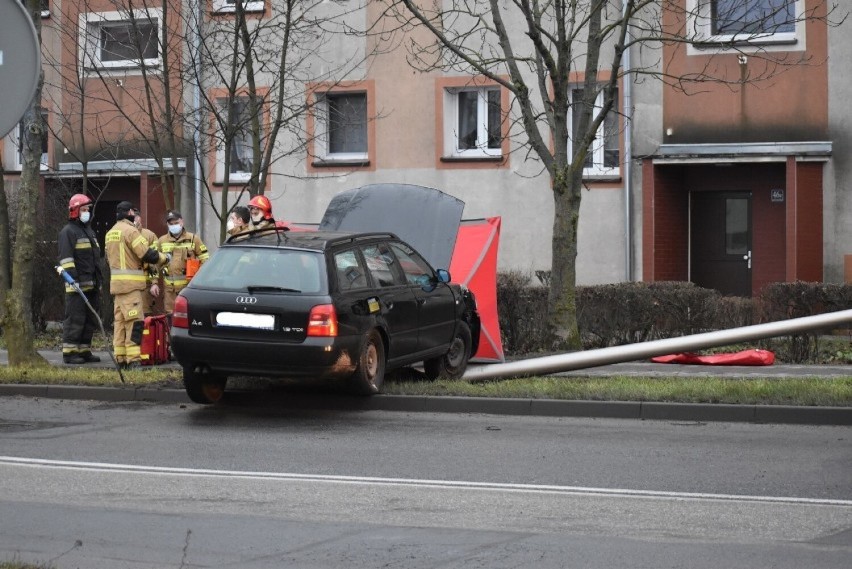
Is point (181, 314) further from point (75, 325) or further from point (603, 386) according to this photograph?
point (75, 325)

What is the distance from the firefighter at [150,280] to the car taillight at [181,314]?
3.61m

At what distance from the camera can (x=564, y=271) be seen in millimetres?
18250

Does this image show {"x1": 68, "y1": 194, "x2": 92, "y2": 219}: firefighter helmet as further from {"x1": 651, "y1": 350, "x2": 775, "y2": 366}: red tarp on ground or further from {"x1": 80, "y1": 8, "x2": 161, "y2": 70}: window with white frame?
{"x1": 80, "y1": 8, "x2": 161, "y2": 70}: window with white frame

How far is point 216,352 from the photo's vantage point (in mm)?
12539

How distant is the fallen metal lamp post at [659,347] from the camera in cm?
1304

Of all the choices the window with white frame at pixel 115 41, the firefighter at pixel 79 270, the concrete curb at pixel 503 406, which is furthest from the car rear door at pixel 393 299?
the window with white frame at pixel 115 41

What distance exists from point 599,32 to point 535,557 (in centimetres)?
1178

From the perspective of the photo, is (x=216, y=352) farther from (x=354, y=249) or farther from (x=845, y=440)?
(x=845, y=440)

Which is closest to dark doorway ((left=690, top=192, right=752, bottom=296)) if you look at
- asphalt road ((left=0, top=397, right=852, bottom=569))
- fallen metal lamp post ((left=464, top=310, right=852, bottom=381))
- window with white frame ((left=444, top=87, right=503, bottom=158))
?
window with white frame ((left=444, top=87, right=503, bottom=158))

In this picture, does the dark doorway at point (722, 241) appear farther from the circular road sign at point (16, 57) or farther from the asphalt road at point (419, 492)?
the circular road sign at point (16, 57)

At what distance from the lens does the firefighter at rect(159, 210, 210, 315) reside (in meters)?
17.3

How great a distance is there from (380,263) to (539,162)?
1225 centimetres

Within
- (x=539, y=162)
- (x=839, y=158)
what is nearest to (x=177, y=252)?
(x=539, y=162)

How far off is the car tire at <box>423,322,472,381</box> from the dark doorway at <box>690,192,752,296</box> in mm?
11474
